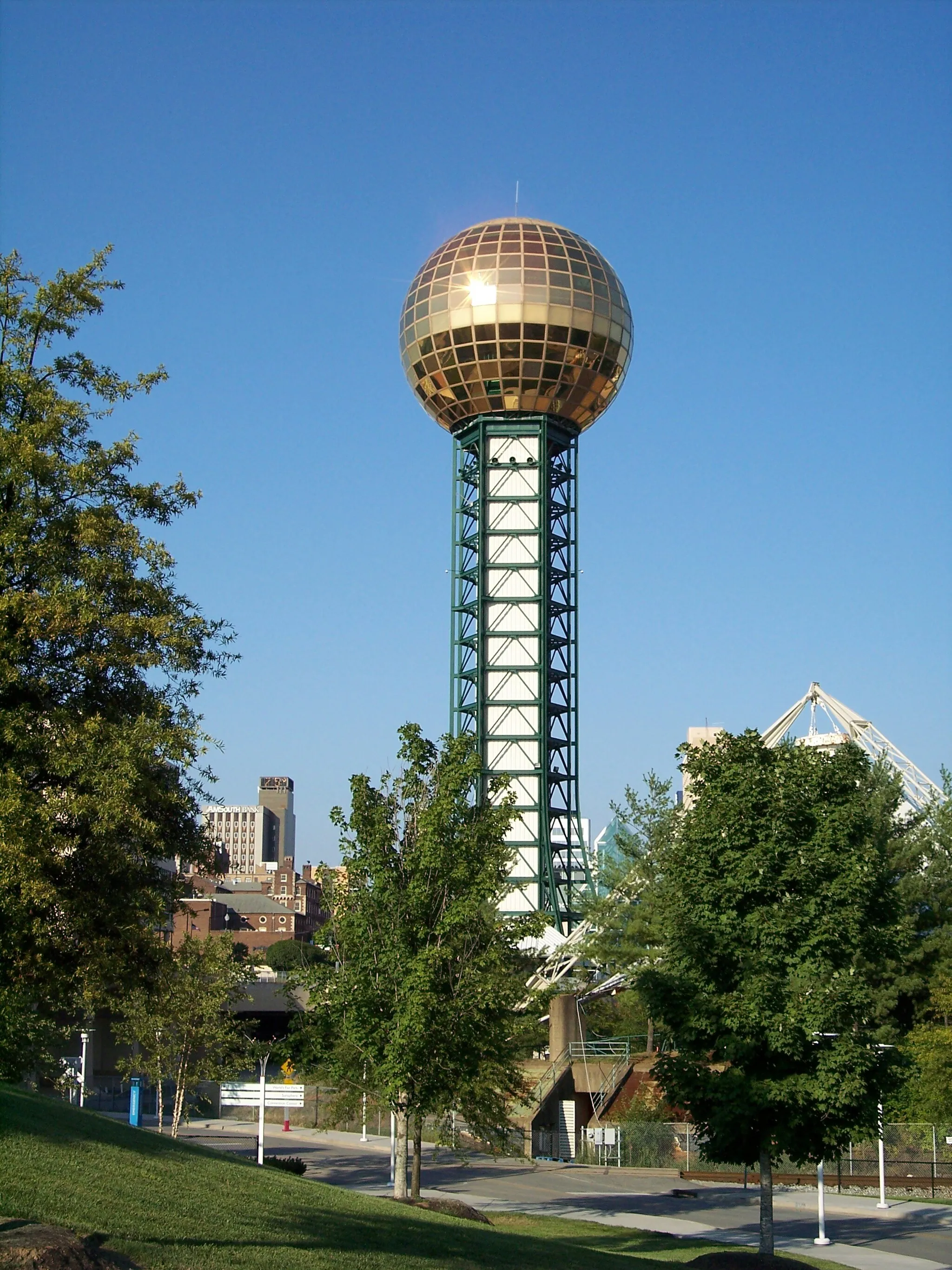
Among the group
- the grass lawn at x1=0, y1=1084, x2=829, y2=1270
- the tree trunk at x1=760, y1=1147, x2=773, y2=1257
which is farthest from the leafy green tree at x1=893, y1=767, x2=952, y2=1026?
the grass lawn at x1=0, y1=1084, x2=829, y2=1270

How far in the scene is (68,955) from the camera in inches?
686

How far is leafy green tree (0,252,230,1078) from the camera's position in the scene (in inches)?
645

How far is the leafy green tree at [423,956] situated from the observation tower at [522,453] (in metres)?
47.9

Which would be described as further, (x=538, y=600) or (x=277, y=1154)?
(x=538, y=600)

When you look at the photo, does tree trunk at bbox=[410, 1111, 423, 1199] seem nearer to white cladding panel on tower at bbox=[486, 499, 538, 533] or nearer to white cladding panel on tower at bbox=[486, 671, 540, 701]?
white cladding panel on tower at bbox=[486, 671, 540, 701]

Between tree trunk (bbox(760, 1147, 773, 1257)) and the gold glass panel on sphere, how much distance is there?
196ft

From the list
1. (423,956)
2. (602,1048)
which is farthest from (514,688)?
(423,956)

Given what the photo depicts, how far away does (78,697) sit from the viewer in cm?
1777

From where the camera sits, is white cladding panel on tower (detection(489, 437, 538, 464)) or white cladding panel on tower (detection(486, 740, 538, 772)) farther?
white cladding panel on tower (detection(489, 437, 538, 464))

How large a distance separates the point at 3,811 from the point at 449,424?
68.6 meters

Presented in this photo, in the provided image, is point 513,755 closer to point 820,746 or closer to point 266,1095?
point 820,746

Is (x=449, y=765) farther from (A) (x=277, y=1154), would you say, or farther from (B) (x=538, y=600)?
(B) (x=538, y=600)

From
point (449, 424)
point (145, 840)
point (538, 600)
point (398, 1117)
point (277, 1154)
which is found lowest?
point (277, 1154)

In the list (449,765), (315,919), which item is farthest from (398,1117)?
(315,919)
